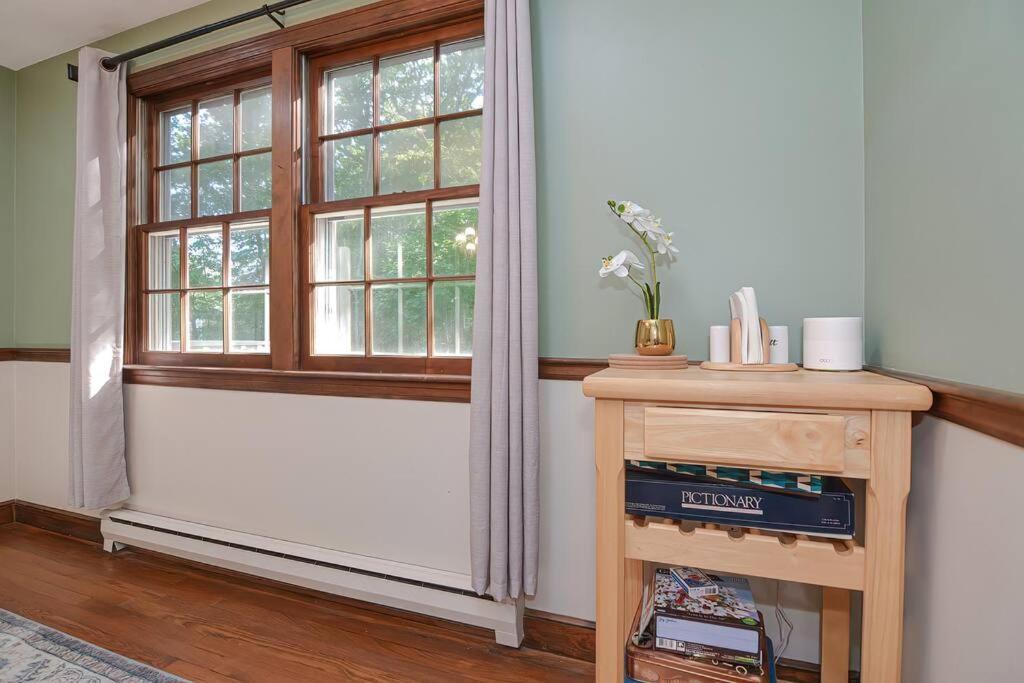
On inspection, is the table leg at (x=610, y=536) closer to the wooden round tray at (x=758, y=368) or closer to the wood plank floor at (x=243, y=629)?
the wooden round tray at (x=758, y=368)

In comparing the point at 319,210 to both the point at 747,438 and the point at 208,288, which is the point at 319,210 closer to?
the point at 208,288

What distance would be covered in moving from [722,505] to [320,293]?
1696mm

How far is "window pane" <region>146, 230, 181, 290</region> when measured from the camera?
7.84ft

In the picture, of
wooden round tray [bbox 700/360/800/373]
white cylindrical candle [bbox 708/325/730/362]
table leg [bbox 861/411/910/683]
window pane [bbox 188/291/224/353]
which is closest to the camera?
table leg [bbox 861/411/910/683]

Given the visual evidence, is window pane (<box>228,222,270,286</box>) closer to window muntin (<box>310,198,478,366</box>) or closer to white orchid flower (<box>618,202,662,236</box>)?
window muntin (<box>310,198,478,366</box>)

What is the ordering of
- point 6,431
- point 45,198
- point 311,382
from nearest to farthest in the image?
point 311,382 → point 45,198 → point 6,431

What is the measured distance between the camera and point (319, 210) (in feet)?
6.46

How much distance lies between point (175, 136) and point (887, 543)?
3174 mm

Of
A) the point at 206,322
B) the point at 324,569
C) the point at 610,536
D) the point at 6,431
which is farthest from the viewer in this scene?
the point at 6,431

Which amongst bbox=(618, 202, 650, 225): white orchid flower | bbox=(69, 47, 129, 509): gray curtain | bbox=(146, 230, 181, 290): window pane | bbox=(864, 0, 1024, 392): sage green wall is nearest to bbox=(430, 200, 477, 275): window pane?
bbox=(618, 202, 650, 225): white orchid flower

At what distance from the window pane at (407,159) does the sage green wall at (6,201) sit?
245 cm

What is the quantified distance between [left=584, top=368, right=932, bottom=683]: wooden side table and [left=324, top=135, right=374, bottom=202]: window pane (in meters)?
1.40

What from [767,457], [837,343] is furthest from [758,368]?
[767,457]

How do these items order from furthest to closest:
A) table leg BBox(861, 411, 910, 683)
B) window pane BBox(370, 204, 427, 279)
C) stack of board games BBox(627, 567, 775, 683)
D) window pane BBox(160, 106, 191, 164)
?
1. window pane BBox(160, 106, 191, 164)
2. window pane BBox(370, 204, 427, 279)
3. stack of board games BBox(627, 567, 775, 683)
4. table leg BBox(861, 411, 910, 683)
